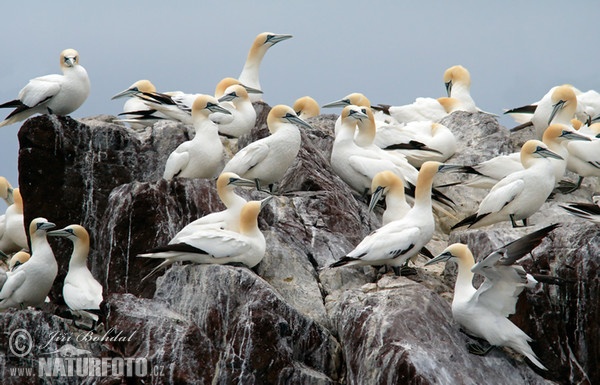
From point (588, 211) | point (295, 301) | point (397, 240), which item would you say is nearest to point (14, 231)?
point (295, 301)

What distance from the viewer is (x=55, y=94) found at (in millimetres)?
13742

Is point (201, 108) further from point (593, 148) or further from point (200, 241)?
point (593, 148)

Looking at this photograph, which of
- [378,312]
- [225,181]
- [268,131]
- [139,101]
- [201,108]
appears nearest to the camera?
[378,312]

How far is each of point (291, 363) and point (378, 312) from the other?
0.83 meters

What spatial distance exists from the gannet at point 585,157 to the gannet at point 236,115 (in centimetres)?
372

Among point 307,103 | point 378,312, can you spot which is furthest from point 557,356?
point 307,103

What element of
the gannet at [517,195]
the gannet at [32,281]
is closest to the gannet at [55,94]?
the gannet at [32,281]

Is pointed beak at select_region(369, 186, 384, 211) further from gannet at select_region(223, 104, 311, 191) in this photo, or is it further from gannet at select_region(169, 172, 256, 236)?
gannet at select_region(169, 172, 256, 236)

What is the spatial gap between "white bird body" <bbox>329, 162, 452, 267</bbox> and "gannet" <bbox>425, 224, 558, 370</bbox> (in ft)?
2.59

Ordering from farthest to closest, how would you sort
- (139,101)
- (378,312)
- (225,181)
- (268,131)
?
(139,101)
(268,131)
(225,181)
(378,312)

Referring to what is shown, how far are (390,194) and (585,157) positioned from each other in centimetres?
278

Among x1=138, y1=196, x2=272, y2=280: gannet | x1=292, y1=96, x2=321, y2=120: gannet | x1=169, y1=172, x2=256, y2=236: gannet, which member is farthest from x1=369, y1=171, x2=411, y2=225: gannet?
x1=292, y1=96, x2=321, y2=120: gannet

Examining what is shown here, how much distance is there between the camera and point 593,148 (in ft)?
45.7

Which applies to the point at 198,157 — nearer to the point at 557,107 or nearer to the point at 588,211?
the point at 588,211
